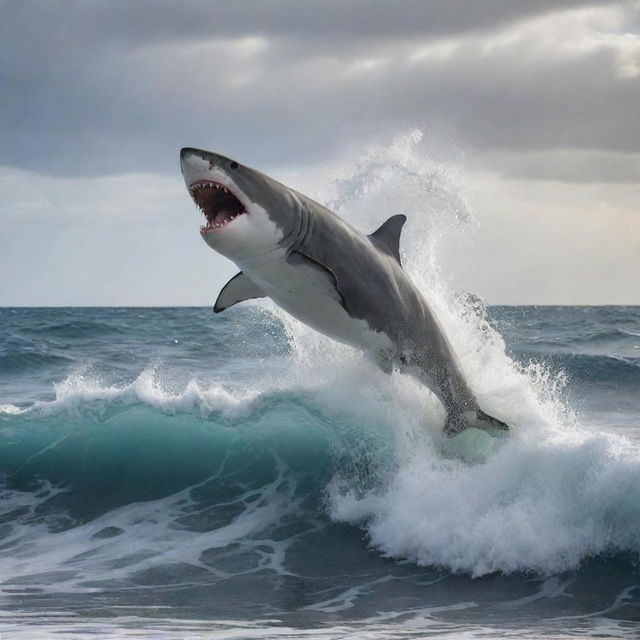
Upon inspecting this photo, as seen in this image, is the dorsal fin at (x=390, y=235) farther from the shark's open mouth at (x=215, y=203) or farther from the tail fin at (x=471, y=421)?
the shark's open mouth at (x=215, y=203)

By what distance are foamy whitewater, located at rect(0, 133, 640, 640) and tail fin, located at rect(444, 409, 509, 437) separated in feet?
1.03

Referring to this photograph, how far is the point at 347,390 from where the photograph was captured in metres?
14.2

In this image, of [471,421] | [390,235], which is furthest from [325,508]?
[390,235]

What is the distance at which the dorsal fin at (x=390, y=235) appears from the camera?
36.0 ft

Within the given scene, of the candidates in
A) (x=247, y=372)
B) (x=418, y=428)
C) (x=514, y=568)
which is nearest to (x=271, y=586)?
A: (x=514, y=568)

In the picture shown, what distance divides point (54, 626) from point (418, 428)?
6289mm

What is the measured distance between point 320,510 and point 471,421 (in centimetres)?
260

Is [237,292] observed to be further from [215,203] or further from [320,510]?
[320,510]

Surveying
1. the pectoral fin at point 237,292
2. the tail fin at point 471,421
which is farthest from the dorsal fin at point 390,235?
the tail fin at point 471,421

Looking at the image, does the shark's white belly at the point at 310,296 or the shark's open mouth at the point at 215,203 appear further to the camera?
the shark's white belly at the point at 310,296

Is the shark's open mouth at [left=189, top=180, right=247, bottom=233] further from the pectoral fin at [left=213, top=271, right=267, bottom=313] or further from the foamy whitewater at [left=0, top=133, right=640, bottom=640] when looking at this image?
the foamy whitewater at [left=0, top=133, right=640, bottom=640]

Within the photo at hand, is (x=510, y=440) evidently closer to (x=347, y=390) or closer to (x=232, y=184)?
(x=347, y=390)

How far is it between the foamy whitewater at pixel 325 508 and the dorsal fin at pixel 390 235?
2469 mm

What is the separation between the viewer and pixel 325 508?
12.8 meters
